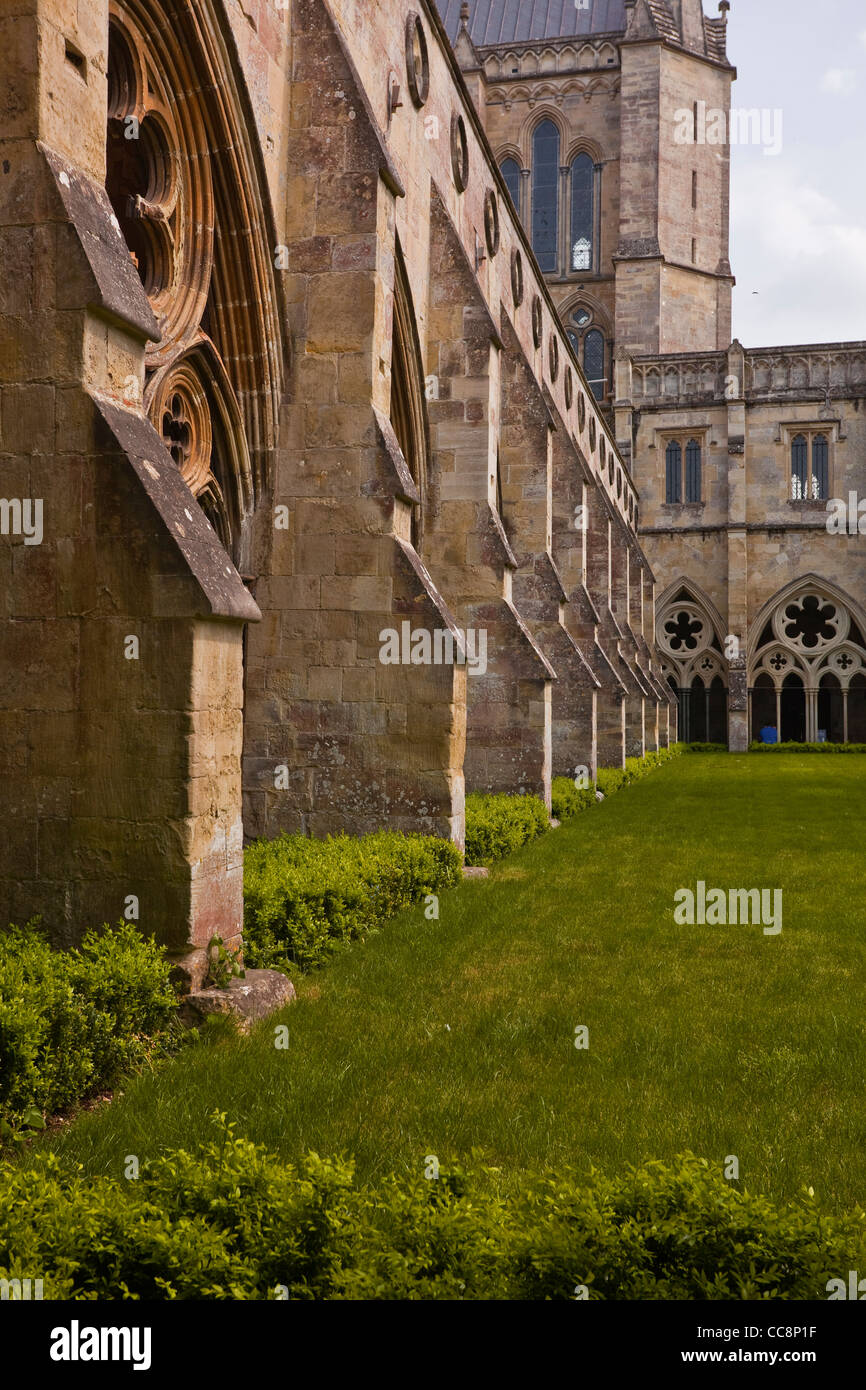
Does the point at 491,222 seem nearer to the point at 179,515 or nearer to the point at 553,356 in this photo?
the point at 553,356

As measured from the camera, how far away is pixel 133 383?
5.46 m

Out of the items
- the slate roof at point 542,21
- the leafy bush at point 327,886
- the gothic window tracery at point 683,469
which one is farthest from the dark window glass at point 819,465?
the leafy bush at point 327,886

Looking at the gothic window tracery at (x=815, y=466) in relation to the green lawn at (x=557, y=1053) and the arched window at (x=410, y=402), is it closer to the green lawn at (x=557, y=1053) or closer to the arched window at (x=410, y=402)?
the arched window at (x=410, y=402)

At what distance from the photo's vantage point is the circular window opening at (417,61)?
1125 centimetres

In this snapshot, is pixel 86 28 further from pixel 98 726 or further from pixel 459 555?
pixel 459 555

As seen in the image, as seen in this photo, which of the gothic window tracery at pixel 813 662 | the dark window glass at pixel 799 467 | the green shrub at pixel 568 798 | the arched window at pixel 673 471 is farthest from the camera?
the arched window at pixel 673 471

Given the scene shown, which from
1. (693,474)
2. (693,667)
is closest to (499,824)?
(693,667)

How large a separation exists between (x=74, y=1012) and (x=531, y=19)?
4739cm

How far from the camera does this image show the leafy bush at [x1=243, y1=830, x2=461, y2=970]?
6.19 m

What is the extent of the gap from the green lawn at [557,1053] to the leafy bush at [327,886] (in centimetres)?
20

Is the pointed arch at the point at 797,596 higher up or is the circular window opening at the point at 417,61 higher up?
the circular window opening at the point at 417,61

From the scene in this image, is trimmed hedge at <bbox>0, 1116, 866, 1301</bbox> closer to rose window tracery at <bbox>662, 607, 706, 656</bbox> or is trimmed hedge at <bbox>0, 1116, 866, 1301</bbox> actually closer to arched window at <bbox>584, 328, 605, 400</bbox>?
rose window tracery at <bbox>662, 607, 706, 656</bbox>

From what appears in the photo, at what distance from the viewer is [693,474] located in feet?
121
